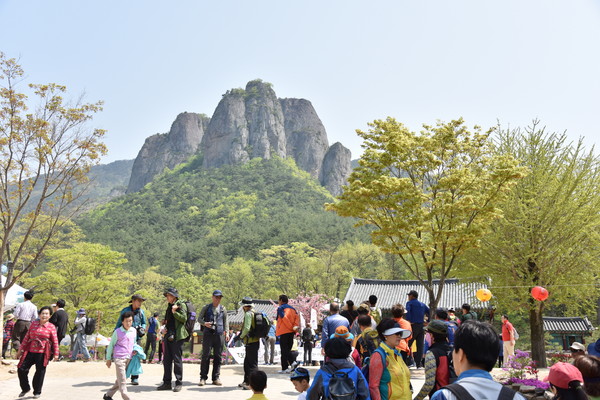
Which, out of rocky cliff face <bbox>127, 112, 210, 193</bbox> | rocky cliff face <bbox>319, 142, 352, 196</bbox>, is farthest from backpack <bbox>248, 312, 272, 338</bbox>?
rocky cliff face <bbox>127, 112, 210, 193</bbox>

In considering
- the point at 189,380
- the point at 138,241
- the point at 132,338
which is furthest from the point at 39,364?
the point at 138,241

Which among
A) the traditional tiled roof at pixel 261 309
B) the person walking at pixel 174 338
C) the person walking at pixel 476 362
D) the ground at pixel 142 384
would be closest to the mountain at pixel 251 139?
the traditional tiled roof at pixel 261 309

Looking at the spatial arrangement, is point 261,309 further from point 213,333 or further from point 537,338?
point 213,333

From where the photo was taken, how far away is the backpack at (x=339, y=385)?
3957 mm

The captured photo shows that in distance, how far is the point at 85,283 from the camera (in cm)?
2875

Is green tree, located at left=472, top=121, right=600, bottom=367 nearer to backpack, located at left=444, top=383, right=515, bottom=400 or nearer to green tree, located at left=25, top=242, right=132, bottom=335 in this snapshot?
backpack, located at left=444, top=383, right=515, bottom=400

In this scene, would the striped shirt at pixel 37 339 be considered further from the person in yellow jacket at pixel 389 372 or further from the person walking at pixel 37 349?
the person in yellow jacket at pixel 389 372

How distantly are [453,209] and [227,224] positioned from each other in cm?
7916

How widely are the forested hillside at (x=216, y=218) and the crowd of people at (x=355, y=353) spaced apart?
57124 millimetres

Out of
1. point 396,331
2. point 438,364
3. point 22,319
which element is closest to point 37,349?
point 22,319

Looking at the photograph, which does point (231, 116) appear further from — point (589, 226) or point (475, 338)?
point (475, 338)

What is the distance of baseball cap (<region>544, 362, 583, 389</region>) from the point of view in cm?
366

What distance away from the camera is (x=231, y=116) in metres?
136

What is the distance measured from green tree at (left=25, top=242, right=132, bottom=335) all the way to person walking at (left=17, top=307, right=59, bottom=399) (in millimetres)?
21706
